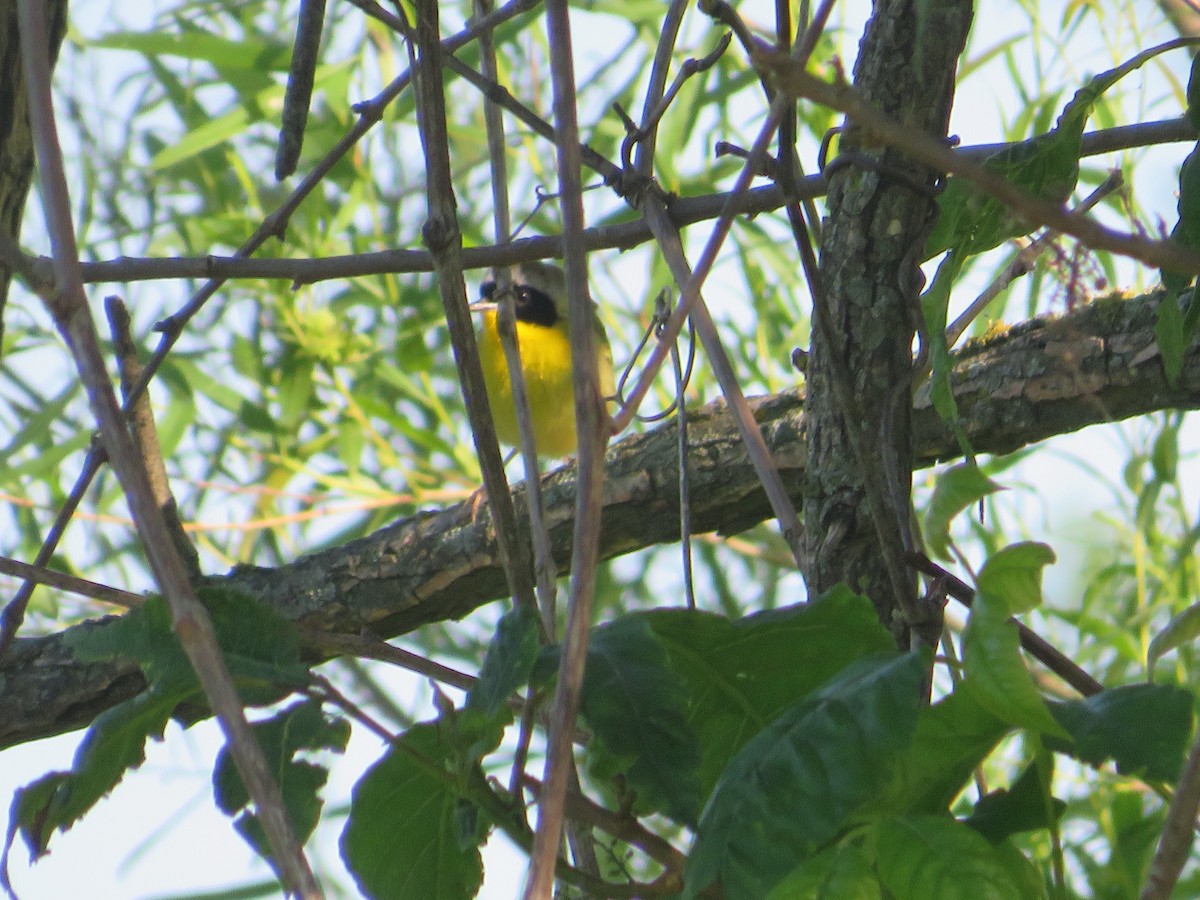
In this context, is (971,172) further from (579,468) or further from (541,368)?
(541,368)

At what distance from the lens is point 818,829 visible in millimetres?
533

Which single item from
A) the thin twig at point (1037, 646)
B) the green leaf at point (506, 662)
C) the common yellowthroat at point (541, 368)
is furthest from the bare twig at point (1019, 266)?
Answer: the common yellowthroat at point (541, 368)

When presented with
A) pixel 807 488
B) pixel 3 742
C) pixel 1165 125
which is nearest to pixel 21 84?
pixel 3 742

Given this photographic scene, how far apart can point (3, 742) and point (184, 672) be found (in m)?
1.09

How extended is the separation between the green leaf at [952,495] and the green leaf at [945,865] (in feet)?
0.38

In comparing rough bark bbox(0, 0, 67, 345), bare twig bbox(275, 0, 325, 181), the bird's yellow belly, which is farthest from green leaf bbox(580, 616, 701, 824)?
the bird's yellow belly

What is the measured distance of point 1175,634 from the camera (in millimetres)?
617

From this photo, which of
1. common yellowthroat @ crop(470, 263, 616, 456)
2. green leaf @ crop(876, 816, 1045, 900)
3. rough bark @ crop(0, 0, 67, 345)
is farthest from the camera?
common yellowthroat @ crop(470, 263, 616, 456)

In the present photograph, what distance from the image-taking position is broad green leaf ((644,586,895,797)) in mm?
681

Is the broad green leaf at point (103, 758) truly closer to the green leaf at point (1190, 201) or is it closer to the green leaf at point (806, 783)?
the green leaf at point (806, 783)

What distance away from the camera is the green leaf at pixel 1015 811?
1.91 feet

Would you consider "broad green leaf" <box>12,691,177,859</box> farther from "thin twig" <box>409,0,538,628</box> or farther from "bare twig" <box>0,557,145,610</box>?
"thin twig" <box>409,0,538,628</box>

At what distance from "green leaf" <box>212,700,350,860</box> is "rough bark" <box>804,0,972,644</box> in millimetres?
388

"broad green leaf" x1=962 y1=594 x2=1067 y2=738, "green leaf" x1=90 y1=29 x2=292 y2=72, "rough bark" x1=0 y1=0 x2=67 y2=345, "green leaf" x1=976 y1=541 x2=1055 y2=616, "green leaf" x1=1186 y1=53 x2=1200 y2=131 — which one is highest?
"green leaf" x1=90 y1=29 x2=292 y2=72
